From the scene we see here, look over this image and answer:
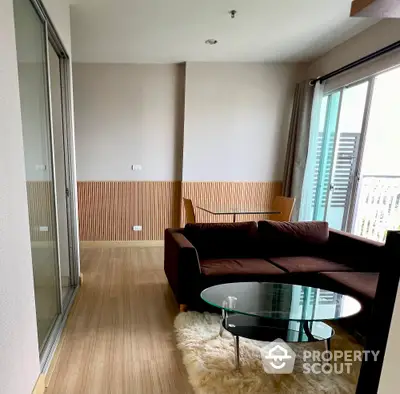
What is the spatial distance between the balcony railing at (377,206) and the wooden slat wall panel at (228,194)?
4.47 ft

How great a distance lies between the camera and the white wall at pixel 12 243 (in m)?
1.09

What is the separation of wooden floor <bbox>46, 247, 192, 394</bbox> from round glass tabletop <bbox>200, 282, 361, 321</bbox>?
1.71 ft

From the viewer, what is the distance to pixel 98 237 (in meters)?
4.34

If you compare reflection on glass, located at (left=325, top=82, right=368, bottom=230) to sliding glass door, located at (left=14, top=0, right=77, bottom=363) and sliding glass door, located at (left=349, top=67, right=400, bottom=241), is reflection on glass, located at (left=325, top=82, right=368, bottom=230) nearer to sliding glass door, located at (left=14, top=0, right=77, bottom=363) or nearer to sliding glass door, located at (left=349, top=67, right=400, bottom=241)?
sliding glass door, located at (left=349, top=67, right=400, bottom=241)

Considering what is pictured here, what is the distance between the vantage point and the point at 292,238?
2.86 meters

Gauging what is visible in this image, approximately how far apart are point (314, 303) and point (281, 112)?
3275 mm

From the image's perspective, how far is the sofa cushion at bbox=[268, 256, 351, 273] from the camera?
2.46 meters

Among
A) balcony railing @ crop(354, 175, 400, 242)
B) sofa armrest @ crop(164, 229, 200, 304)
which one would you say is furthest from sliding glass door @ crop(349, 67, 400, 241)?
sofa armrest @ crop(164, 229, 200, 304)

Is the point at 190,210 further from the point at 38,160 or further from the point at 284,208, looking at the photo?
the point at 38,160

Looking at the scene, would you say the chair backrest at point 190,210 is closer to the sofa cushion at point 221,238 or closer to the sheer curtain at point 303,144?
the sofa cushion at point 221,238

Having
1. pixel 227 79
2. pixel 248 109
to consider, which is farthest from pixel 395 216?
pixel 227 79

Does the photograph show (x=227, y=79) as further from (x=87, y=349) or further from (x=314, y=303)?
(x=87, y=349)

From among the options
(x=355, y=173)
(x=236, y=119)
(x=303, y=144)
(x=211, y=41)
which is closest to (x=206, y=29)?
(x=211, y=41)

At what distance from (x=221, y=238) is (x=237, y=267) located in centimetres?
38
